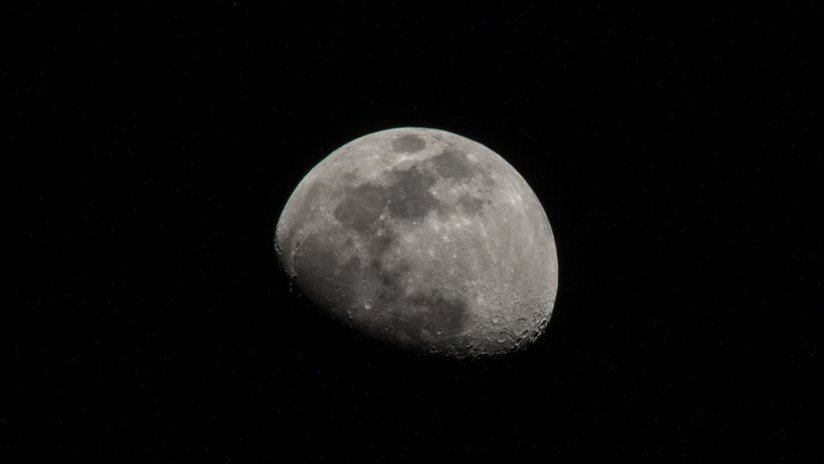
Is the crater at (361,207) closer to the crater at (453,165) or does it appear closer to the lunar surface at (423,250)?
the lunar surface at (423,250)

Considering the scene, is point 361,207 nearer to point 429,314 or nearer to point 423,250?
point 423,250

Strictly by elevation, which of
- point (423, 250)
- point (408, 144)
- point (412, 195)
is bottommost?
point (423, 250)

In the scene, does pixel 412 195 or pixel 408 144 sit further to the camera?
pixel 408 144

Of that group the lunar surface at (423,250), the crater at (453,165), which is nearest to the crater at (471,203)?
the lunar surface at (423,250)

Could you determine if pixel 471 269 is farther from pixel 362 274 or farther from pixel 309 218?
pixel 309 218

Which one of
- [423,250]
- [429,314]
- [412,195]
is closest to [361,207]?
[412,195]

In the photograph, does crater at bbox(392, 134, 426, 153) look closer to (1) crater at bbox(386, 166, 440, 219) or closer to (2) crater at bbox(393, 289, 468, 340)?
(1) crater at bbox(386, 166, 440, 219)
